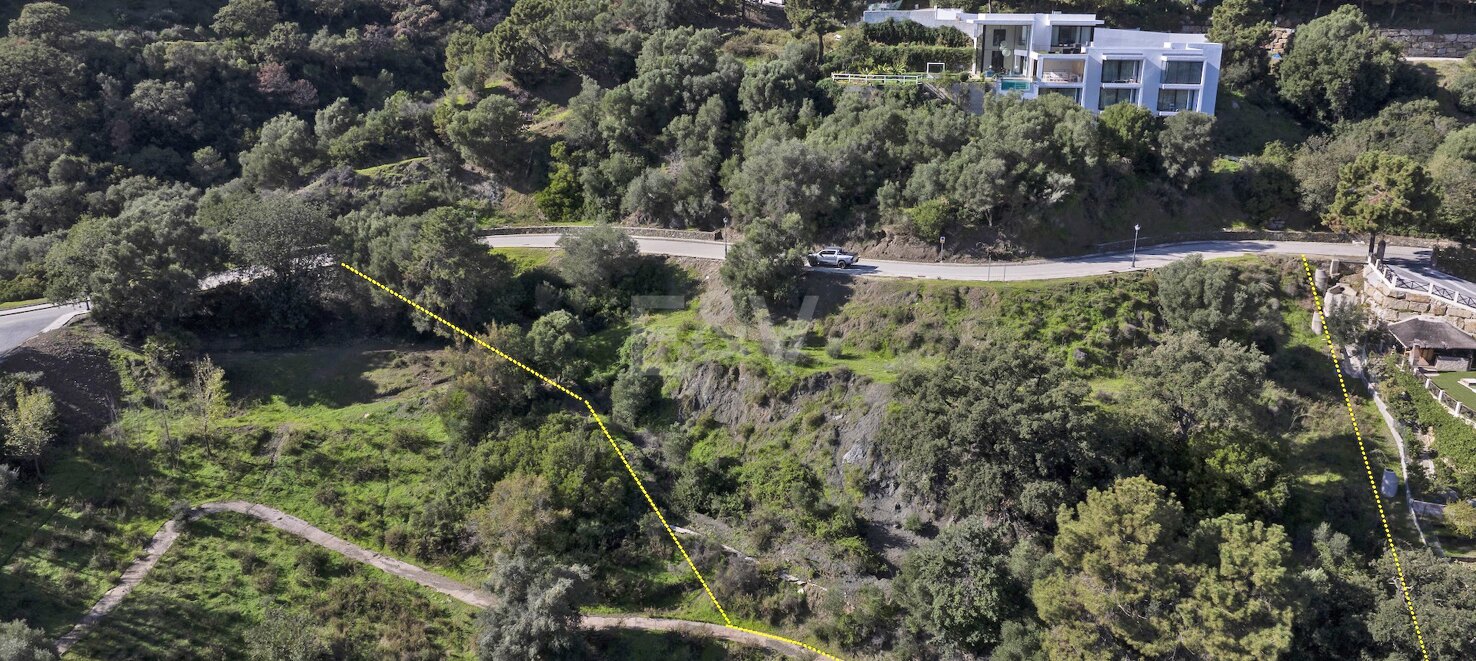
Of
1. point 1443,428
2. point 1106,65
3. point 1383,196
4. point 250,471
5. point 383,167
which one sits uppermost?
point 1106,65

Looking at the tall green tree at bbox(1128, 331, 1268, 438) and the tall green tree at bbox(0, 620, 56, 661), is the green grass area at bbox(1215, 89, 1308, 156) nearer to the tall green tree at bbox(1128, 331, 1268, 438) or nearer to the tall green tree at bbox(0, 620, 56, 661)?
the tall green tree at bbox(1128, 331, 1268, 438)

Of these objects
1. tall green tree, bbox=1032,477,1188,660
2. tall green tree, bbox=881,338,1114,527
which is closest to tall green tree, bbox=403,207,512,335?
tall green tree, bbox=881,338,1114,527

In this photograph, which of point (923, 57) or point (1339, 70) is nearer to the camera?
point (1339, 70)

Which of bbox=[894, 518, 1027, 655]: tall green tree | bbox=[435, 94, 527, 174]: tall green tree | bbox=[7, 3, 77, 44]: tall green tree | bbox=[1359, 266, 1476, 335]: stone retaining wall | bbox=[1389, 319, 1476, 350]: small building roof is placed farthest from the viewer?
bbox=[7, 3, 77, 44]: tall green tree

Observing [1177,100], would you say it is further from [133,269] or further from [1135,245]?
[133,269]

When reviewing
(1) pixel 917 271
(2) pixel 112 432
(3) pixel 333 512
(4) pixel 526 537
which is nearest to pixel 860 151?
(1) pixel 917 271

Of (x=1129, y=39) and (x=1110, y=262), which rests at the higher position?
(x=1129, y=39)

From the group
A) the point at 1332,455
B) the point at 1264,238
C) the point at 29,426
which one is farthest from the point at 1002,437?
the point at 29,426

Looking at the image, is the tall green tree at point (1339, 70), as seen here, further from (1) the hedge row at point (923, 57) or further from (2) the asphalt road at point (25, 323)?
(2) the asphalt road at point (25, 323)
